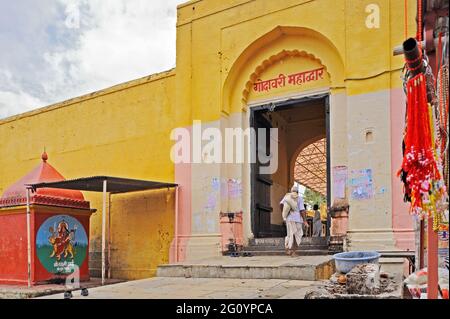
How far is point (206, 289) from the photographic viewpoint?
729cm

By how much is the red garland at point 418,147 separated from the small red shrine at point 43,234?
934cm

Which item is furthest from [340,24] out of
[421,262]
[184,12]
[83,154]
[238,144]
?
[83,154]

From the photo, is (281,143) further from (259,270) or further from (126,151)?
(259,270)

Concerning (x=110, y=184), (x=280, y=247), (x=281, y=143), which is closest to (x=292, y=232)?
(x=280, y=247)

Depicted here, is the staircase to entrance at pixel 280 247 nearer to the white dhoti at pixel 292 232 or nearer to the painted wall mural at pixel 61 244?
the white dhoti at pixel 292 232

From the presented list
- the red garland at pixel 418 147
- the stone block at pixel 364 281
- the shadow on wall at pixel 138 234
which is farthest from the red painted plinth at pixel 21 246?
the red garland at pixel 418 147

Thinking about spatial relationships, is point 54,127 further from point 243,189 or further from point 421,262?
point 421,262

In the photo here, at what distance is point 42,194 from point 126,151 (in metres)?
2.77

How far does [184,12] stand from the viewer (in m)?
12.8

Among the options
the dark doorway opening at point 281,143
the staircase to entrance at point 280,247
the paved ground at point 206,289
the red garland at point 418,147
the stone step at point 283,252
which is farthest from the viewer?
the dark doorway opening at point 281,143

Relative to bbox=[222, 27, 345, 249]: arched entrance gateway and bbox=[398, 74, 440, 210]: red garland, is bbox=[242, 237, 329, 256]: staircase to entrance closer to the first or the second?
bbox=[222, 27, 345, 249]: arched entrance gateway

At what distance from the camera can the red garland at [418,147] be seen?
3.38m
